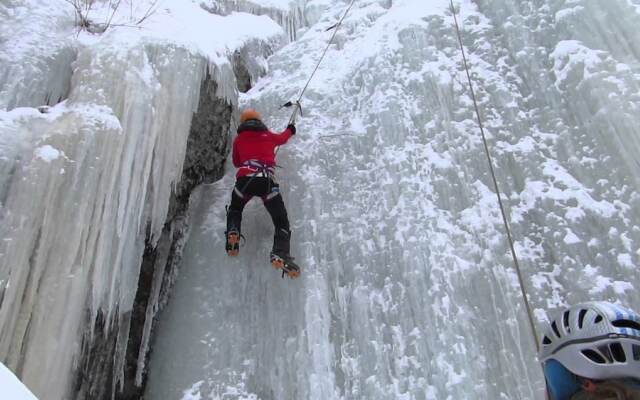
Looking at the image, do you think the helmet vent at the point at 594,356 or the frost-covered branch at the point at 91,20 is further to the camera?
the frost-covered branch at the point at 91,20

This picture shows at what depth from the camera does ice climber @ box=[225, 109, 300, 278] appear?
3.68 meters

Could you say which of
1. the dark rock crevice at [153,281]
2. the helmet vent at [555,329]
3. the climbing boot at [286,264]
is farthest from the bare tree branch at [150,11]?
the helmet vent at [555,329]

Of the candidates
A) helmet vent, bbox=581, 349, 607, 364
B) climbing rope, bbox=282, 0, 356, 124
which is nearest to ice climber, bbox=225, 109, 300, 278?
climbing rope, bbox=282, 0, 356, 124

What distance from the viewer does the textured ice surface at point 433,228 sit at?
127 inches

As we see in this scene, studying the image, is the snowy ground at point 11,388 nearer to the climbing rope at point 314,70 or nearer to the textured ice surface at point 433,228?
the textured ice surface at point 433,228

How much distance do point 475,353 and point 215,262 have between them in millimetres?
1923

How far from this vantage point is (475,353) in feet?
10.3

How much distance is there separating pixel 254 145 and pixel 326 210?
73cm

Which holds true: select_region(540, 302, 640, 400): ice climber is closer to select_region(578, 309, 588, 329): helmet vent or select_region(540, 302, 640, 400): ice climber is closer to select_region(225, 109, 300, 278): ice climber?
select_region(578, 309, 588, 329): helmet vent

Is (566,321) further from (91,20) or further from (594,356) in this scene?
(91,20)

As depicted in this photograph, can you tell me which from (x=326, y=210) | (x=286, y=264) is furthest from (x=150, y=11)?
(x=286, y=264)

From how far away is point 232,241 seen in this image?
146 inches

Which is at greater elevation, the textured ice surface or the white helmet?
the white helmet

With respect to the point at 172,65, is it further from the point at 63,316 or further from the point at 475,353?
the point at 475,353
